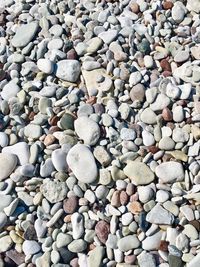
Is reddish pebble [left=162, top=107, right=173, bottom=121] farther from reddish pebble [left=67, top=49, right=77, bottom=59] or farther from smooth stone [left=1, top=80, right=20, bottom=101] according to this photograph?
smooth stone [left=1, top=80, right=20, bottom=101]

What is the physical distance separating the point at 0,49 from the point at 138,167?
2.53ft

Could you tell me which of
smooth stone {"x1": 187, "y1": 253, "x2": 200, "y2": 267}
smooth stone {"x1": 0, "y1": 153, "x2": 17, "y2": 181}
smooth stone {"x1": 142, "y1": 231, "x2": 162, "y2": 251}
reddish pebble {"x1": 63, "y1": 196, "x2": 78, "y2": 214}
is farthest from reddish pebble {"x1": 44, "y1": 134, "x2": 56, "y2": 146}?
smooth stone {"x1": 187, "y1": 253, "x2": 200, "y2": 267}

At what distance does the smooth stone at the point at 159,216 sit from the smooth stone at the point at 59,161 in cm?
31

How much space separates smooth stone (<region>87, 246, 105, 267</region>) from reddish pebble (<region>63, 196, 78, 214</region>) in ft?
0.45

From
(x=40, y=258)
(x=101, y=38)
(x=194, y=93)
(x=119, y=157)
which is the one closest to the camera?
(x=40, y=258)

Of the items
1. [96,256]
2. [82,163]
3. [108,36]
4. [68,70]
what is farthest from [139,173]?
[108,36]

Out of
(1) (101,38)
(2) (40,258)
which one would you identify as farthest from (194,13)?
(2) (40,258)

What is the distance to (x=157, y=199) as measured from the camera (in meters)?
Answer: 1.62

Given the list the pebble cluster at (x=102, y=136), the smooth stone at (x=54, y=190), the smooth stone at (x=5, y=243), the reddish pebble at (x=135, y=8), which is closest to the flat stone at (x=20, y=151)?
the pebble cluster at (x=102, y=136)

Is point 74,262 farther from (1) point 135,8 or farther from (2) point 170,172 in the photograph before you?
(1) point 135,8

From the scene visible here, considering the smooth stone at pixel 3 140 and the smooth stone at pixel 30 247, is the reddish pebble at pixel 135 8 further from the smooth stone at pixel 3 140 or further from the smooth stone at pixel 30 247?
the smooth stone at pixel 30 247

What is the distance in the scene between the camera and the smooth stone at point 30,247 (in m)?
1.60

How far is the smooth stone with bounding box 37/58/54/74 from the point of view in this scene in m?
1.94

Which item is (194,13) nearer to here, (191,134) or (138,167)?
(191,134)
